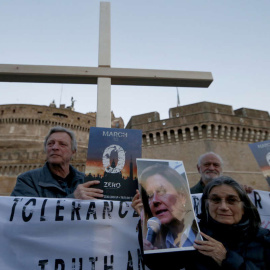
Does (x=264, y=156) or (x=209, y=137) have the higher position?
(x=209, y=137)

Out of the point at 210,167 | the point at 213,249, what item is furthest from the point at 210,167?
the point at 213,249

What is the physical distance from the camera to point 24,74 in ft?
7.07

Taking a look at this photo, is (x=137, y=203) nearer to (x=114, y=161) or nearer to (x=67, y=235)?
(x=114, y=161)

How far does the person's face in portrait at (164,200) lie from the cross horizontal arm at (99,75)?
1.29 metres

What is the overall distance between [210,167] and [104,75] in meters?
1.75

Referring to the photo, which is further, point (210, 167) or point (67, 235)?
point (210, 167)

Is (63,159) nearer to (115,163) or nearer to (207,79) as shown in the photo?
(115,163)

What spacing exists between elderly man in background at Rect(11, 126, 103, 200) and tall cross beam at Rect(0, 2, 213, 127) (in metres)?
0.43

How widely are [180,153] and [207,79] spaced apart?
10.6 m

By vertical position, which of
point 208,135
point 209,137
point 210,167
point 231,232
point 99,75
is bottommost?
point 231,232

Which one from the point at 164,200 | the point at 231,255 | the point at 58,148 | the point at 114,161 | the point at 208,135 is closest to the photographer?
the point at 231,255

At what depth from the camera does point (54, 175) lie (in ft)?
6.12

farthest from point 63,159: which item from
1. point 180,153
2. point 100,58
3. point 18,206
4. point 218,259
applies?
point 180,153

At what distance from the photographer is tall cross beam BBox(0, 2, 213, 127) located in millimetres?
2127
